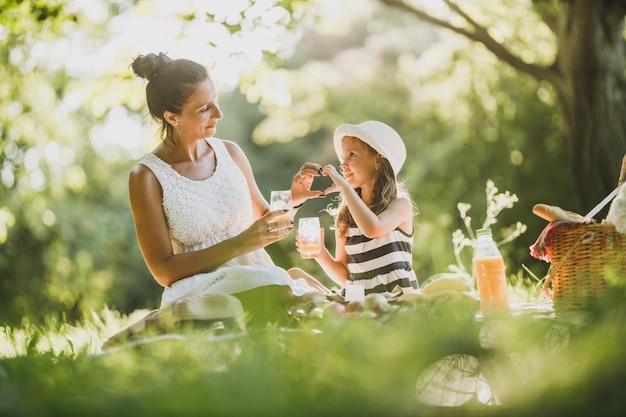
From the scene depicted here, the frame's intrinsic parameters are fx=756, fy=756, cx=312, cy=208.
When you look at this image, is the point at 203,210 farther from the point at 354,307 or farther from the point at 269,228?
the point at 354,307

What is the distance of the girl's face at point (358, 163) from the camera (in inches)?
165

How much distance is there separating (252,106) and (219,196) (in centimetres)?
1769

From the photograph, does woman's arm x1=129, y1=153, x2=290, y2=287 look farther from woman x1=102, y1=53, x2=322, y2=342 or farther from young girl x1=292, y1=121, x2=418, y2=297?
young girl x1=292, y1=121, x2=418, y2=297

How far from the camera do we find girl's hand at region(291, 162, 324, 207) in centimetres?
387

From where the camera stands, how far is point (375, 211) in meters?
4.14

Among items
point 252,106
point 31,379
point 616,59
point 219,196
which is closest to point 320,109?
point 252,106

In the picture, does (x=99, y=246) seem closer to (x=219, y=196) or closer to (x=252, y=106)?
(x=252, y=106)

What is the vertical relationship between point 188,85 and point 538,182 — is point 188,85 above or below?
above

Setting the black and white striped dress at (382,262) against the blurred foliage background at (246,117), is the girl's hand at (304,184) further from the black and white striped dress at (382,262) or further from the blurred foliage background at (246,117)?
the blurred foliage background at (246,117)

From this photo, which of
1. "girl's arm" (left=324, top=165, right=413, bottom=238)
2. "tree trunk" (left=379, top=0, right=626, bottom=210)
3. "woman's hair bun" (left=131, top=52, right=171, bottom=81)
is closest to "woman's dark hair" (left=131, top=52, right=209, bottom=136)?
"woman's hair bun" (left=131, top=52, right=171, bottom=81)

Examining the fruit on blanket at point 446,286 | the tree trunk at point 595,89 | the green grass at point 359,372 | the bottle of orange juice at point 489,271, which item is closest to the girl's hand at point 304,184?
the fruit on blanket at point 446,286

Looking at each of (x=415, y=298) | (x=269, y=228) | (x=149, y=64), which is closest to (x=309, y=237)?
(x=269, y=228)

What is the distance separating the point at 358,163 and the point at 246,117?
17207 millimetres

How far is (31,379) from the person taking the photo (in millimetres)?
2057
